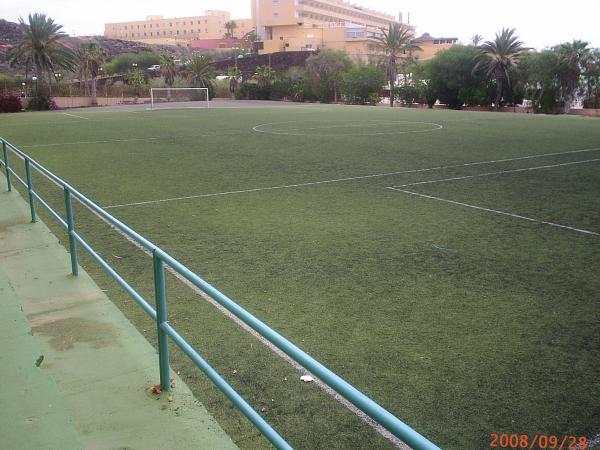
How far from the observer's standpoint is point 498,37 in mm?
49531

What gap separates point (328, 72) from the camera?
64188 mm

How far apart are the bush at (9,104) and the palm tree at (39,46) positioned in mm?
7811

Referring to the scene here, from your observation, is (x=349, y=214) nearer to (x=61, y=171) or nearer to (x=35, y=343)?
(x=35, y=343)

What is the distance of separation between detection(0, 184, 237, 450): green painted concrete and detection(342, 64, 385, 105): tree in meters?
54.7

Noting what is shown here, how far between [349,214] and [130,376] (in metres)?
6.00

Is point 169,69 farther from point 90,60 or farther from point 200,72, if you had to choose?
point 90,60

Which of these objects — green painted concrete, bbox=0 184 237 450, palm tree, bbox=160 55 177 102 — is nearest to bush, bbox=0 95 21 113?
palm tree, bbox=160 55 177 102

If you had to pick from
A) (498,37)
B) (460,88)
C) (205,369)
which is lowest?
(205,369)

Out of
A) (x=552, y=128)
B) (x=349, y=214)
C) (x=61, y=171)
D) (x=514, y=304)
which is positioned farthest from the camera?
(x=552, y=128)

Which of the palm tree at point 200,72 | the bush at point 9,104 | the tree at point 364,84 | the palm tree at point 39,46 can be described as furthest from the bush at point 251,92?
the bush at point 9,104

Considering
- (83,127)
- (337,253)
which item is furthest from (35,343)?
(83,127)

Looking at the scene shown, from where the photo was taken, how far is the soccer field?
158 inches

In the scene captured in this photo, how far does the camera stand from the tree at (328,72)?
6344cm

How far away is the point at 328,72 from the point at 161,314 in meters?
63.1
